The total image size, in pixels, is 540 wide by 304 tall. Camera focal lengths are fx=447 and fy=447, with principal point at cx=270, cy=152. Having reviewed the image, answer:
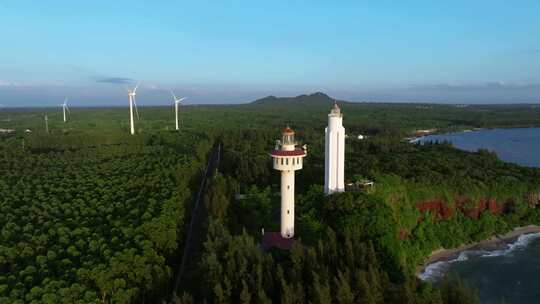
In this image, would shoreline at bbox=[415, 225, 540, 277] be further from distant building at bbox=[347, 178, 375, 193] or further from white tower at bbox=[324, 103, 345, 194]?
white tower at bbox=[324, 103, 345, 194]

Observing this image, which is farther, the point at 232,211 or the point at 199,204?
the point at 199,204

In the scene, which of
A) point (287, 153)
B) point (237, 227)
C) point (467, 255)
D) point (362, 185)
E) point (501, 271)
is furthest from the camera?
point (467, 255)

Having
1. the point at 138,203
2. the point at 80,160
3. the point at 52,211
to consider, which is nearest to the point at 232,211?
the point at 138,203

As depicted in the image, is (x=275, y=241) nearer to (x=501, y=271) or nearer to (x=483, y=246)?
(x=501, y=271)

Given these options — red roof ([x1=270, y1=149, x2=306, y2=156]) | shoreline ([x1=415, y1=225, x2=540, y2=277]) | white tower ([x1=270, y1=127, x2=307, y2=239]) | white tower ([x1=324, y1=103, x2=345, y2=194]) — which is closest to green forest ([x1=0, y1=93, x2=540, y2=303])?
shoreline ([x1=415, y1=225, x2=540, y2=277])

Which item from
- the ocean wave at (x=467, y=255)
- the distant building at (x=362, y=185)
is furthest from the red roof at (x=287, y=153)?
the ocean wave at (x=467, y=255)

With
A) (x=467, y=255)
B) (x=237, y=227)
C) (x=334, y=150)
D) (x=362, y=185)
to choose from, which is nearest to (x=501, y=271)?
(x=467, y=255)

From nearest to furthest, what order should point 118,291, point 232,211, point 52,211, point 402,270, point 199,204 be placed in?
point 118,291
point 402,270
point 52,211
point 232,211
point 199,204

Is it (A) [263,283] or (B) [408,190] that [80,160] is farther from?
(A) [263,283]
